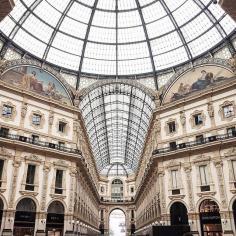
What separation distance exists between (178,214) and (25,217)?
18733mm

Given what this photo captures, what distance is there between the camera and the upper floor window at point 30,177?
1267 inches

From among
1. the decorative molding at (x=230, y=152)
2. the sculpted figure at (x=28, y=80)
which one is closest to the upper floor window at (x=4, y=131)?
the sculpted figure at (x=28, y=80)

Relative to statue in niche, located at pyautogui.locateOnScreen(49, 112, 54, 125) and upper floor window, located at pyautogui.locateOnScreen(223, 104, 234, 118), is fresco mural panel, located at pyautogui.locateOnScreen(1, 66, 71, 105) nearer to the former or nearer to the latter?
statue in niche, located at pyautogui.locateOnScreen(49, 112, 54, 125)

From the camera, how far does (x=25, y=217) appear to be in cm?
3084

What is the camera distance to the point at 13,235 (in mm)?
29625

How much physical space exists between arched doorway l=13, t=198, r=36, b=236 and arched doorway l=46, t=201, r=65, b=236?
6.82ft

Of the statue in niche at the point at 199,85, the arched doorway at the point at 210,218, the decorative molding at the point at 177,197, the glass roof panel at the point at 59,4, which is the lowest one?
the arched doorway at the point at 210,218

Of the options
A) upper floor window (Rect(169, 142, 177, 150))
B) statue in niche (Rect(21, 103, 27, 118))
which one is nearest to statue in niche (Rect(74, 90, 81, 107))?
statue in niche (Rect(21, 103, 27, 118))

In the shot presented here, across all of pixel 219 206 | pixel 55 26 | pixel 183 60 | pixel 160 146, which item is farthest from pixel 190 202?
pixel 55 26

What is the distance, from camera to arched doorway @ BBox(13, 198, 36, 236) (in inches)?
1188

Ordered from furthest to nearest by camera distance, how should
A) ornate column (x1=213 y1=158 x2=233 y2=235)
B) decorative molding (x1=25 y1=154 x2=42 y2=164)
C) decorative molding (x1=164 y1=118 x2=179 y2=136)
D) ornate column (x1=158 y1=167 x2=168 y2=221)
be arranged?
decorative molding (x1=164 y1=118 x2=179 y2=136)
ornate column (x1=158 y1=167 x2=168 y2=221)
decorative molding (x1=25 y1=154 x2=42 y2=164)
ornate column (x1=213 y1=158 x2=233 y2=235)

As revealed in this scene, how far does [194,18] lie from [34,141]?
27857mm

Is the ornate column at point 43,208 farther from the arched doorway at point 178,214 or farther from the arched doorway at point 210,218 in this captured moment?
the arched doorway at point 210,218

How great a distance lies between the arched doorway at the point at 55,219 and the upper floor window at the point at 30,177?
3.65 m
